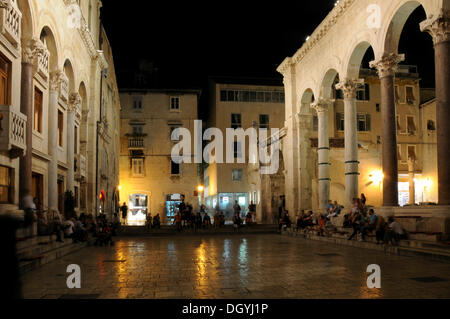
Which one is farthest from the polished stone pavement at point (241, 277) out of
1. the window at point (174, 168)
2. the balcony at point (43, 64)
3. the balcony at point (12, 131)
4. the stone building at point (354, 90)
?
the window at point (174, 168)

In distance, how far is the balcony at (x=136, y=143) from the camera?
146ft

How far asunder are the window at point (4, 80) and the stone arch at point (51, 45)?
4.79 meters

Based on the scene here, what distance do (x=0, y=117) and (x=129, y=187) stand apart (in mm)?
31929

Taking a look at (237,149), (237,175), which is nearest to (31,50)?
(237,175)

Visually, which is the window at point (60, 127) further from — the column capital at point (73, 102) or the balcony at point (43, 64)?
the balcony at point (43, 64)

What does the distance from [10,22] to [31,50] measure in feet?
6.72

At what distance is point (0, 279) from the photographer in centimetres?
354

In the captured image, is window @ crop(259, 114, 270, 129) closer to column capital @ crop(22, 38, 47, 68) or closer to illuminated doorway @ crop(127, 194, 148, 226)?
illuminated doorway @ crop(127, 194, 148, 226)

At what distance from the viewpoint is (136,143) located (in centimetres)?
4450

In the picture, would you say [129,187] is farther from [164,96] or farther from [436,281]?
[436,281]

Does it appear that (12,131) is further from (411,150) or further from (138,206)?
(411,150)

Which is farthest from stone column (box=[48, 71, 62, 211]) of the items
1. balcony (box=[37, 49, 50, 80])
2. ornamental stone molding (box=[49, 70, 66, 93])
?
balcony (box=[37, 49, 50, 80])

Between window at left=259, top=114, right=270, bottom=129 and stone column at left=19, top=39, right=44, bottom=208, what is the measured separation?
3217cm
